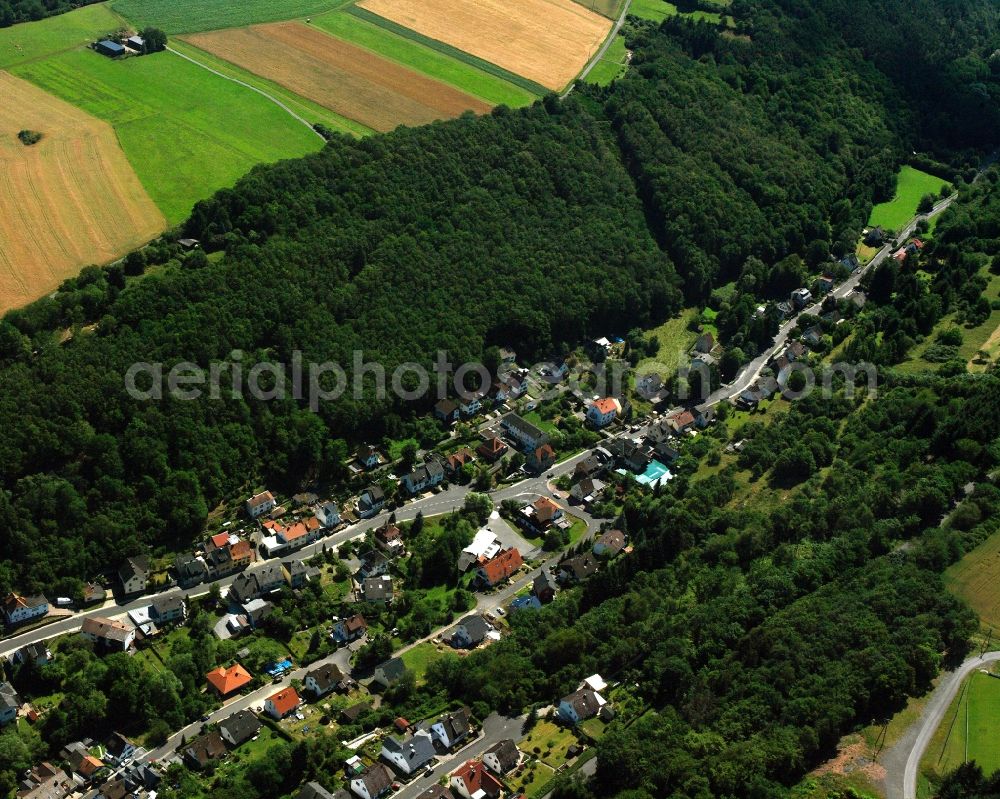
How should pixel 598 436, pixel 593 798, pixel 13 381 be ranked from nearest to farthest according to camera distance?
1. pixel 593 798
2. pixel 13 381
3. pixel 598 436

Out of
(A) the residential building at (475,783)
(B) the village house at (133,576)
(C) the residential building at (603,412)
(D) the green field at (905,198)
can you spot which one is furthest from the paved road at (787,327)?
(B) the village house at (133,576)

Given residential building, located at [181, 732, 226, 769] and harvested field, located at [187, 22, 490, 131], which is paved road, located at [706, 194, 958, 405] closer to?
harvested field, located at [187, 22, 490, 131]

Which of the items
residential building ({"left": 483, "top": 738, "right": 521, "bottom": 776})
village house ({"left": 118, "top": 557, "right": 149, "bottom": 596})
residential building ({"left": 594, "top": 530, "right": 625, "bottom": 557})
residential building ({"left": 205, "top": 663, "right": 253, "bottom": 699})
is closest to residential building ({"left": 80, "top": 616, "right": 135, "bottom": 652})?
village house ({"left": 118, "top": 557, "right": 149, "bottom": 596})

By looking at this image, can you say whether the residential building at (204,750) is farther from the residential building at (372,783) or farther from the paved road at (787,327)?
the paved road at (787,327)

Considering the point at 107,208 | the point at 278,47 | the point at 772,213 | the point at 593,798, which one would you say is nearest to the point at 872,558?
the point at 593,798

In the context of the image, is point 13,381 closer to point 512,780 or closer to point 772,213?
point 512,780

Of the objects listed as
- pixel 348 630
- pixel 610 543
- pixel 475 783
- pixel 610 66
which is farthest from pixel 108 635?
pixel 610 66
